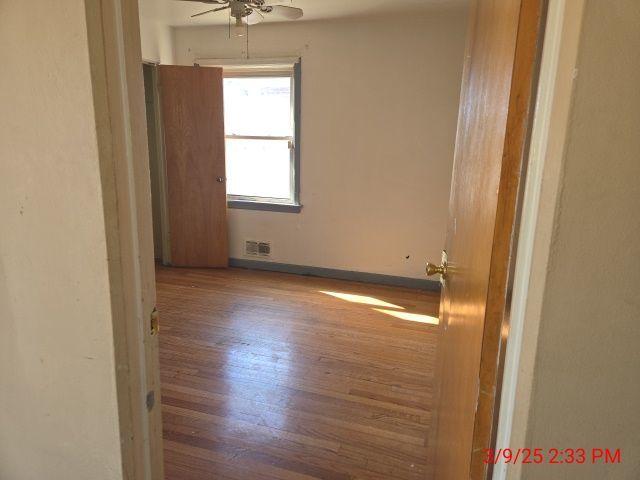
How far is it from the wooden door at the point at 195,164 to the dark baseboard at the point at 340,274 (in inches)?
10.3

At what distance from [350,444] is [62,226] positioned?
1669mm

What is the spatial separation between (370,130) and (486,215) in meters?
3.31

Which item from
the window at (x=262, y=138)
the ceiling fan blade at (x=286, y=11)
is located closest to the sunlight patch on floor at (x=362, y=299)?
→ the window at (x=262, y=138)

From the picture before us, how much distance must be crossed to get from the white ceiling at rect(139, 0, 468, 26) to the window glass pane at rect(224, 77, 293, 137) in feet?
2.00

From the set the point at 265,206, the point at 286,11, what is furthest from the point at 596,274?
the point at 265,206

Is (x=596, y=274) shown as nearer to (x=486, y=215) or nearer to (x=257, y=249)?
(x=486, y=215)

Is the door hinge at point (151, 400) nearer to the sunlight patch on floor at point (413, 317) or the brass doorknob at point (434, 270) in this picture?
the brass doorknob at point (434, 270)

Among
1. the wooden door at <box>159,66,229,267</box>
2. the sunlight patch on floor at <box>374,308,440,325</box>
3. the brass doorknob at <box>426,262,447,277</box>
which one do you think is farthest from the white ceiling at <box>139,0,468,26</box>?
the brass doorknob at <box>426,262,447,277</box>

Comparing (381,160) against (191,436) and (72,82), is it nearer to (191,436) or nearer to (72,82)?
(191,436)

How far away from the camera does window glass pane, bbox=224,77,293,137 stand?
13.8ft

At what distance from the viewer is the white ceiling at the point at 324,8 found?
3314 mm

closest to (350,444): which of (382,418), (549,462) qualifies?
(382,418)

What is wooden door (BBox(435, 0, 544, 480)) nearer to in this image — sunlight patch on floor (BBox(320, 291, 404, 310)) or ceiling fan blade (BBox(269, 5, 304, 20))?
ceiling fan blade (BBox(269, 5, 304, 20))

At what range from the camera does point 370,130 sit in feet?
13.0
